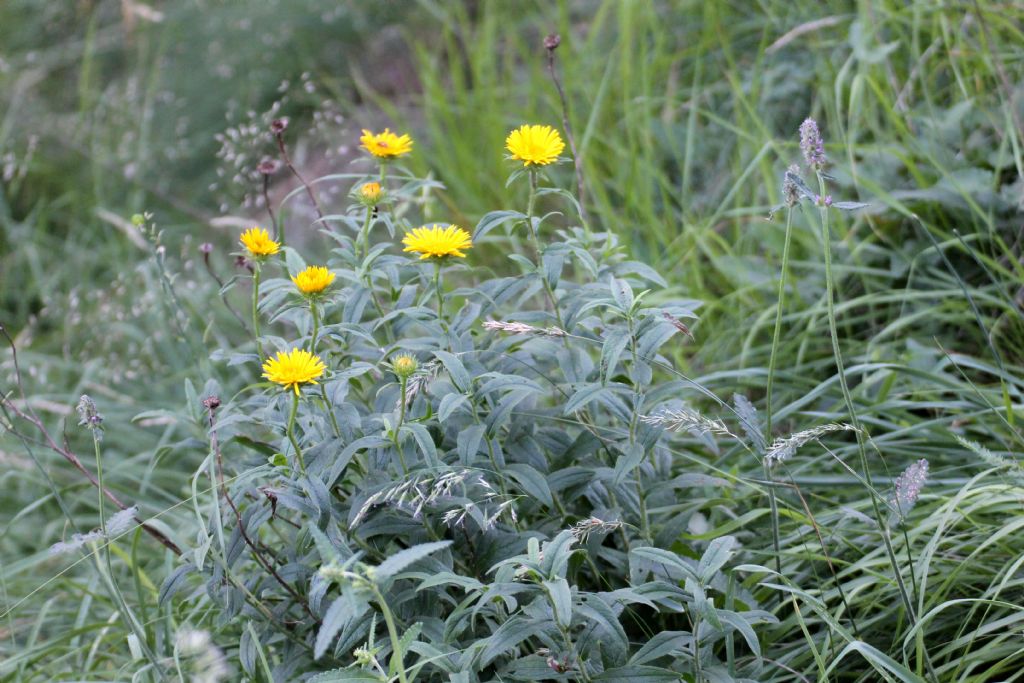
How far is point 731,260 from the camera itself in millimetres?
2475

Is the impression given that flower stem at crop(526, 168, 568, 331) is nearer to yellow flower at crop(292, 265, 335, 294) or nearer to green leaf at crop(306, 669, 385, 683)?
yellow flower at crop(292, 265, 335, 294)

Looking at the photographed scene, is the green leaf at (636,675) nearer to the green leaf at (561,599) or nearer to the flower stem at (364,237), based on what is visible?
the green leaf at (561,599)

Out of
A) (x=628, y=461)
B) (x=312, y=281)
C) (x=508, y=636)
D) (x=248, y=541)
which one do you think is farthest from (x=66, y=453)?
(x=628, y=461)

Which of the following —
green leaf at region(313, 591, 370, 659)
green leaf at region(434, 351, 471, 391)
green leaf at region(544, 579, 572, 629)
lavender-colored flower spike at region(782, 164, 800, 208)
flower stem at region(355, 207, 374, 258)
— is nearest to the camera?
green leaf at region(313, 591, 370, 659)

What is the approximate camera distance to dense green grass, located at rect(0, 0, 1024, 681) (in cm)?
163

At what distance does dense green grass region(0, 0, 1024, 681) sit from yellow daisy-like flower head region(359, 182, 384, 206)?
456 millimetres

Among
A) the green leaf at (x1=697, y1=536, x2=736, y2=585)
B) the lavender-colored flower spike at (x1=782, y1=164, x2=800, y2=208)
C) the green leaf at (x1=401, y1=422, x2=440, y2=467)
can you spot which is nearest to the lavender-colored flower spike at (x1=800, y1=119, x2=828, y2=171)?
the lavender-colored flower spike at (x1=782, y1=164, x2=800, y2=208)

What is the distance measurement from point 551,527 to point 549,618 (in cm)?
26

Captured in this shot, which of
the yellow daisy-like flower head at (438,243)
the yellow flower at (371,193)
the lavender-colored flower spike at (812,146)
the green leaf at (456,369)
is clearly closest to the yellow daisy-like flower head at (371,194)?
the yellow flower at (371,193)

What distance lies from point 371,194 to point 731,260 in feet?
4.00

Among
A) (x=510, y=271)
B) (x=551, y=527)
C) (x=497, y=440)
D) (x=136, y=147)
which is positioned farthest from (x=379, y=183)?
(x=136, y=147)

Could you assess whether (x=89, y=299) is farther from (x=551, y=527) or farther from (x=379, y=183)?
(x=551, y=527)

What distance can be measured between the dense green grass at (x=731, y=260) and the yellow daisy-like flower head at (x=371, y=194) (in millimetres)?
456

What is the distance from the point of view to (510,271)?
2.93 meters
